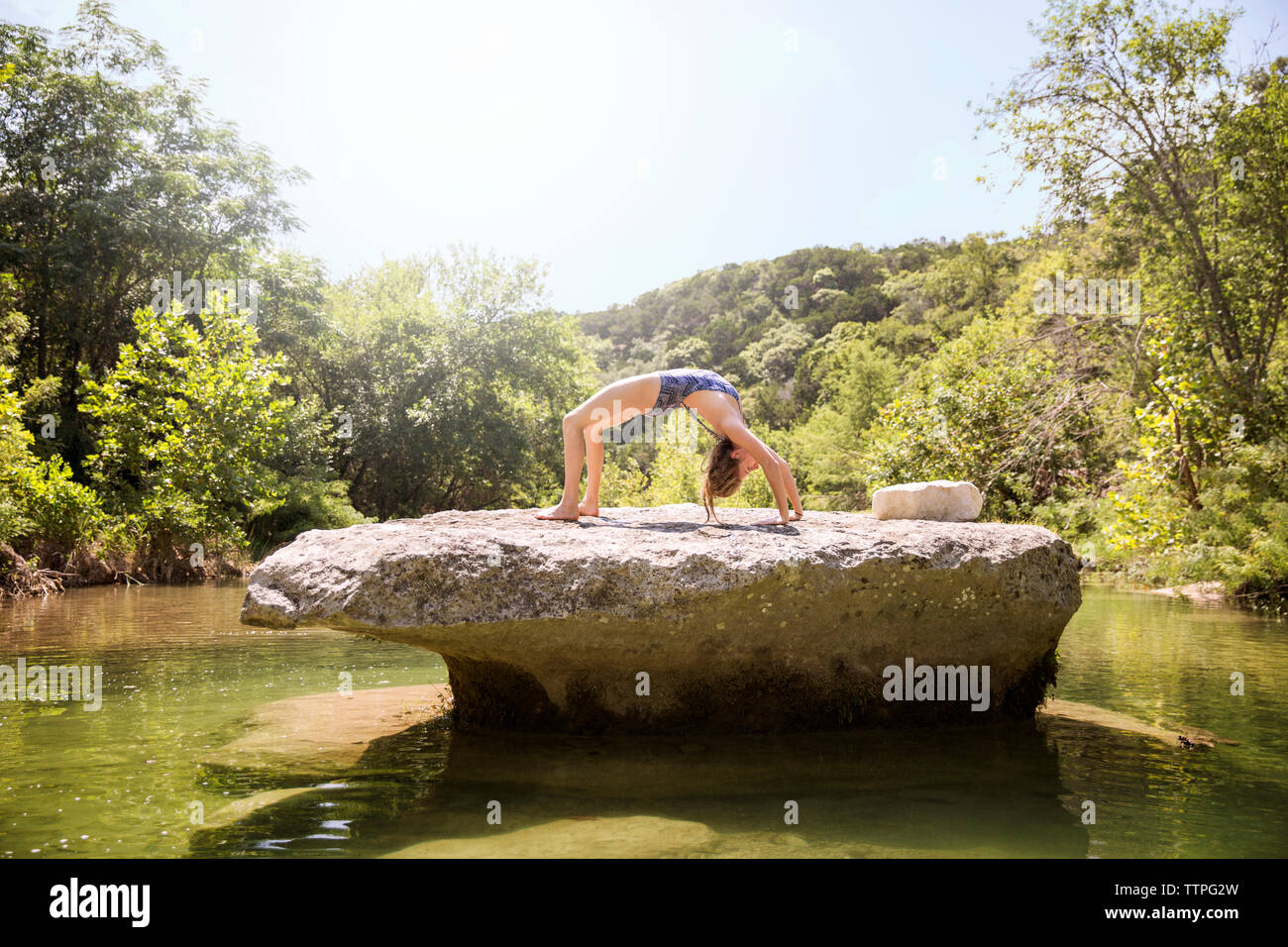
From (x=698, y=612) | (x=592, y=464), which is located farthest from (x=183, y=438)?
(x=698, y=612)

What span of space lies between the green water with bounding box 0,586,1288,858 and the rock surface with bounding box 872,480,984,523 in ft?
5.96

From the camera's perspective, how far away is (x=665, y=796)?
15.0ft

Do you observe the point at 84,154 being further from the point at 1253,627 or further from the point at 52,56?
the point at 1253,627

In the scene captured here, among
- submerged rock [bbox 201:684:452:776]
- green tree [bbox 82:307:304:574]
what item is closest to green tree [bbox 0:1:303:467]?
green tree [bbox 82:307:304:574]

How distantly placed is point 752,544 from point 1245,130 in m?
15.1

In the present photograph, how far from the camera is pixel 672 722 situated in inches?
238

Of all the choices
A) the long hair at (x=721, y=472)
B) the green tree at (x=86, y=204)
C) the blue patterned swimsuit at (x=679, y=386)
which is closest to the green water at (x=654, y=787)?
the long hair at (x=721, y=472)

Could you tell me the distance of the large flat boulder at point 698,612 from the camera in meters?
4.92

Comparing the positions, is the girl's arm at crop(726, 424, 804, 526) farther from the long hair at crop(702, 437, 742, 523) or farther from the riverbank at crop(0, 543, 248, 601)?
the riverbank at crop(0, 543, 248, 601)

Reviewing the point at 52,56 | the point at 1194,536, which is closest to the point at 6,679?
the point at 1194,536

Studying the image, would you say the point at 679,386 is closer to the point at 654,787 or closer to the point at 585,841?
the point at 654,787

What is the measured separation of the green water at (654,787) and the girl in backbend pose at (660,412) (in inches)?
71.5

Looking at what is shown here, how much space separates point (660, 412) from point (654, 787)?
285 cm

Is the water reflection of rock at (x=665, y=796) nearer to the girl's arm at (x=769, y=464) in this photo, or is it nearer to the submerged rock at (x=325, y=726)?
the submerged rock at (x=325, y=726)
